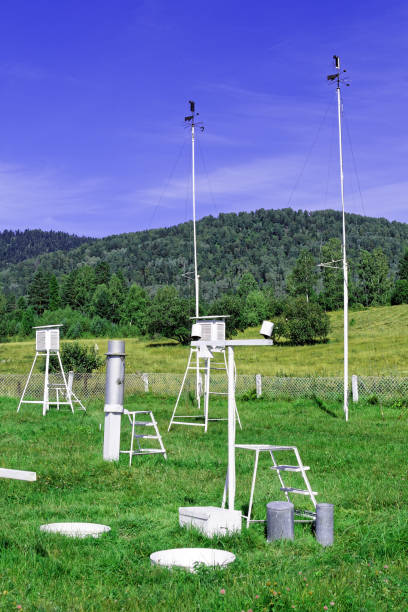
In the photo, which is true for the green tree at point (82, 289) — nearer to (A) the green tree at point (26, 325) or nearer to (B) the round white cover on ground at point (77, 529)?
(A) the green tree at point (26, 325)

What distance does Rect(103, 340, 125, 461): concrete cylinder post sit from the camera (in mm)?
10047

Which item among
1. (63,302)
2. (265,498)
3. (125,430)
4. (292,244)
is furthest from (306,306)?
(292,244)

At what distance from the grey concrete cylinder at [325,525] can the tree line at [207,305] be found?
44.7 meters

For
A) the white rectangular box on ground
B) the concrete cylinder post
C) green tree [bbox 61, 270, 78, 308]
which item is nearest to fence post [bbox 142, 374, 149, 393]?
the concrete cylinder post

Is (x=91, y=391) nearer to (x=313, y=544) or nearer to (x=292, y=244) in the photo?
(x=313, y=544)

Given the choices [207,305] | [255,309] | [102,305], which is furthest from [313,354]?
[102,305]

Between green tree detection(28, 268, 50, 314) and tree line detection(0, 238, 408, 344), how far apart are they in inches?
6.5

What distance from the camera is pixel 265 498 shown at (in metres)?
7.91

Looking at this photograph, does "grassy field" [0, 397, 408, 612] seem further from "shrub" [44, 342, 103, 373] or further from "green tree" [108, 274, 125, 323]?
"green tree" [108, 274, 125, 323]

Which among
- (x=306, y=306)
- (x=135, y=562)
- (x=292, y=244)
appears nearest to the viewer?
(x=135, y=562)

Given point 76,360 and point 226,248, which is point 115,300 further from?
point 76,360

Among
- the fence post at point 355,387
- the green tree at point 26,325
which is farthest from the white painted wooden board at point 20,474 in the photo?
the green tree at point 26,325

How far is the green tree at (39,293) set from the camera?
352 feet

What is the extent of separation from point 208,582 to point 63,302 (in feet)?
353
